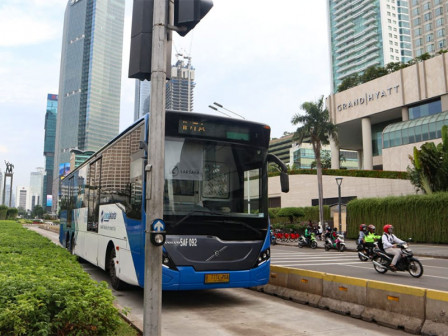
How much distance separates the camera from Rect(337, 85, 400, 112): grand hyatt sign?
1946 inches

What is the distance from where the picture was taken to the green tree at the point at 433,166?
2950 cm

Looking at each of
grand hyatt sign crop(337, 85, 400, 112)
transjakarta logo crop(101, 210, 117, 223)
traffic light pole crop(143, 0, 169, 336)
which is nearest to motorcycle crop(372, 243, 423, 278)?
transjakarta logo crop(101, 210, 117, 223)

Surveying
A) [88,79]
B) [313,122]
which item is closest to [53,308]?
[313,122]

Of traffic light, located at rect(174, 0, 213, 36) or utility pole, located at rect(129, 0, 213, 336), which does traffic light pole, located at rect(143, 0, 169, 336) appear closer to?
utility pole, located at rect(129, 0, 213, 336)

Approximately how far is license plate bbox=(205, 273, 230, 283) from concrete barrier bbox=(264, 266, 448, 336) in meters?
1.84

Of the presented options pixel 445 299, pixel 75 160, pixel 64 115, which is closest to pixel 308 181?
pixel 445 299

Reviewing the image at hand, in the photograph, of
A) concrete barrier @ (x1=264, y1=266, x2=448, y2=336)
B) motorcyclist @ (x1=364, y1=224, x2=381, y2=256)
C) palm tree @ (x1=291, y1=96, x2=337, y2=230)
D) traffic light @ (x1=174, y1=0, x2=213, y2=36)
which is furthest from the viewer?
palm tree @ (x1=291, y1=96, x2=337, y2=230)

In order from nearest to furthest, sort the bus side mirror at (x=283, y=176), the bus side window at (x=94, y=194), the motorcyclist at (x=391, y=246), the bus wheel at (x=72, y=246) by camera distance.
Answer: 1. the bus side mirror at (x=283, y=176)
2. the bus side window at (x=94, y=194)
3. the motorcyclist at (x=391, y=246)
4. the bus wheel at (x=72, y=246)

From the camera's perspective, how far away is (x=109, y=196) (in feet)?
31.2

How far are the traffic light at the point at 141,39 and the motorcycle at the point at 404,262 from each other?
1046 centimetres

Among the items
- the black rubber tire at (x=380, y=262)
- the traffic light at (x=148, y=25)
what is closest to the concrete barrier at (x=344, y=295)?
the traffic light at (x=148, y=25)

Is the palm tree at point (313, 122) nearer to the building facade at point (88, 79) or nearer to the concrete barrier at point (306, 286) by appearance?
the concrete barrier at point (306, 286)

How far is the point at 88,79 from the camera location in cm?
17462

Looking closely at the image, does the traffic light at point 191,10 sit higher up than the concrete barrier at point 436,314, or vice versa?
the traffic light at point 191,10
